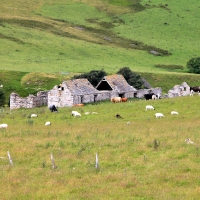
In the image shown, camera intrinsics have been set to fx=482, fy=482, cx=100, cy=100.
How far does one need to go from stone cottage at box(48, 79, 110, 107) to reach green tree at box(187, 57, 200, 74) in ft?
156

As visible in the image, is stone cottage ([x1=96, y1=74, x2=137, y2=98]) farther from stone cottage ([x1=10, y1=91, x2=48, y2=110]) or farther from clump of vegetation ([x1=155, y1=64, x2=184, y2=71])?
clump of vegetation ([x1=155, y1=64, x2=184, y2=71])

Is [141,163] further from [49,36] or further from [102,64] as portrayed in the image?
[49,36]

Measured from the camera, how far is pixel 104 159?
26.0 meters

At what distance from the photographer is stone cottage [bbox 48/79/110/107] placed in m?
65.9

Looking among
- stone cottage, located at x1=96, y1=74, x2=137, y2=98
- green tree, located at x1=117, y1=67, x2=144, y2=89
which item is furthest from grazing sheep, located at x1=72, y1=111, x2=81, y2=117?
green tree, located at x1=117, y1=67, x2=144, y2=89

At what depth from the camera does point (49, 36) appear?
12812 cm

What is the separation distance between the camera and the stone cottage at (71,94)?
65938 millimetres

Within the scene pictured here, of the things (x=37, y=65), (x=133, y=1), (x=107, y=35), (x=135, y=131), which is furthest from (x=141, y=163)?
(x=133, y=1)

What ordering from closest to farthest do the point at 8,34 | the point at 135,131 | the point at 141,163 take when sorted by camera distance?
the point at 141,163 → the point at 135,131 → the point at 8,34

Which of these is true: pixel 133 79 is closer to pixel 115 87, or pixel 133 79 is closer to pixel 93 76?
pixel 93 76

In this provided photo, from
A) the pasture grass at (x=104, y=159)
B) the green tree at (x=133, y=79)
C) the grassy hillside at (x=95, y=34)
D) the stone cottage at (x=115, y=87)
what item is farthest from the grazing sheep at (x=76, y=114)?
the grassy hillside at (x=95, y=34)

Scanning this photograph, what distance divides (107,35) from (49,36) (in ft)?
75.7

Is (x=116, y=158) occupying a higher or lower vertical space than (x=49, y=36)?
lower

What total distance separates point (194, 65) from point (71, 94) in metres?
54.2
